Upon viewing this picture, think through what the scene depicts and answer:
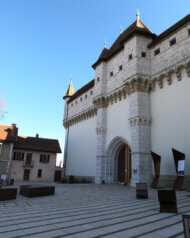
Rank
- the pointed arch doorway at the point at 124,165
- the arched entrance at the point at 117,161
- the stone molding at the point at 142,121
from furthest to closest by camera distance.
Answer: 1. the arched entrance at the point at 117,161
2. the pointed arch doorway at the point at 124,165
3. the stone molding at the point at 142,121

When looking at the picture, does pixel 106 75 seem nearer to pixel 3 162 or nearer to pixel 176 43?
pixel 176 43

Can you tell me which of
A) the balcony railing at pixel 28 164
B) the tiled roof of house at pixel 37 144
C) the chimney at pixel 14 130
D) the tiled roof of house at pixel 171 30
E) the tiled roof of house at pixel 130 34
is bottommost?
the balcony railing at pixel 28 164

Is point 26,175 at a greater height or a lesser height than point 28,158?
lesser

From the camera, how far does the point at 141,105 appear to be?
16594 millimetres

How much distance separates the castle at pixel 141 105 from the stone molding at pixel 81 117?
36 cm

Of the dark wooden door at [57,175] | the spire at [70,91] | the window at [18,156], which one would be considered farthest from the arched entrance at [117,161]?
the spire at [70,91]

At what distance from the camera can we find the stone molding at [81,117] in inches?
979

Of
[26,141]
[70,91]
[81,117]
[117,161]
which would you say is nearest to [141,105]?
[117,161]

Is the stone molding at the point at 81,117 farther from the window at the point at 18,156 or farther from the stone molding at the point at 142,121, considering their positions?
the stone molding at the point at 142,121

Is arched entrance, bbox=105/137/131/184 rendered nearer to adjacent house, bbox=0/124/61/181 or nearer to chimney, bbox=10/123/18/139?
adjacent house, bbox=0/124/61/181

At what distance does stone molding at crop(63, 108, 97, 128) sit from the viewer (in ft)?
81.6

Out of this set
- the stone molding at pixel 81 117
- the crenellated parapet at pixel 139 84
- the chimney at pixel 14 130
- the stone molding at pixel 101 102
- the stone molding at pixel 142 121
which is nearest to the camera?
the stone molding at pixel 142 121

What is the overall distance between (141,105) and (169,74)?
338 centimetres

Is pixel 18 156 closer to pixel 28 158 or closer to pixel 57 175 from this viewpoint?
pixel 28 158
